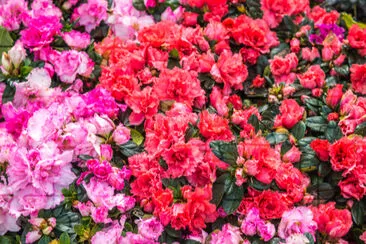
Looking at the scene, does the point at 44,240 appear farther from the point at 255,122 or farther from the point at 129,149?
the point at 255,122

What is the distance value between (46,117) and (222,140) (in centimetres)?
55

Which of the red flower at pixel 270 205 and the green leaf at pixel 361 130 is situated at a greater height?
the green leaf at pixel 361 130

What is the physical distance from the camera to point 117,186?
62.4 inches

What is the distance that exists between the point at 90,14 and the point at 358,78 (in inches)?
43.0

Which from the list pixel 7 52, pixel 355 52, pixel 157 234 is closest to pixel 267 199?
pixel 157 234

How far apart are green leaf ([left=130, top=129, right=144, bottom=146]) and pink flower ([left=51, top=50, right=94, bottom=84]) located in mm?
331

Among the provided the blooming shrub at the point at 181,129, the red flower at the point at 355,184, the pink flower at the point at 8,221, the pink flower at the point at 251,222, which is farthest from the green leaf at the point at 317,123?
the pink flower at the point at 8,221

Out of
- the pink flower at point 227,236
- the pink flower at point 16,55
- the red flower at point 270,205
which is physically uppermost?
the pink flower at point 16,55

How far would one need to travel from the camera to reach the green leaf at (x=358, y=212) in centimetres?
165

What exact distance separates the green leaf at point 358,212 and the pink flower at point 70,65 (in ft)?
3.41

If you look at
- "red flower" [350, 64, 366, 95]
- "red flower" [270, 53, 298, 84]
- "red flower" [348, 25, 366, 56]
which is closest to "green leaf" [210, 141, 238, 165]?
"red flower" [270, 53, 298, 84]

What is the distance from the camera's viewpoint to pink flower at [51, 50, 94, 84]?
1902 millimetres

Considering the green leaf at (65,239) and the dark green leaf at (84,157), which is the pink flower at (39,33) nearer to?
the dark green leaf at (84,157)

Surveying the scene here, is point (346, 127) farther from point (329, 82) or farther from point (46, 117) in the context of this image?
point (46, 117)
